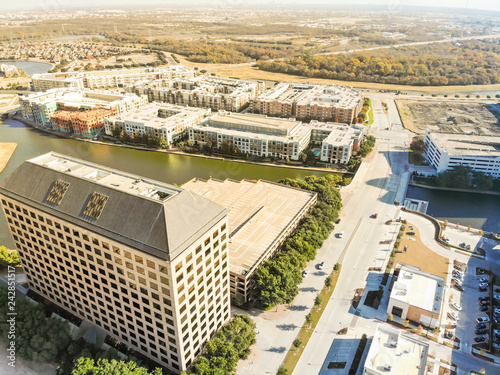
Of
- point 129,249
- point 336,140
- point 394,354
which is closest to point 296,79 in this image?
point 336,140

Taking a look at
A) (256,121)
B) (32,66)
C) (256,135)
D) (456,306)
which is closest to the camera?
(456,306)

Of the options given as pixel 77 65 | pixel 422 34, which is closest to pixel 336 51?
pixel 422 34

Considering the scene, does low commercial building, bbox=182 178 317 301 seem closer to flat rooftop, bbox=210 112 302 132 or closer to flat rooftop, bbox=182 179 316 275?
flat rooftop, bbox=182 179 316 275

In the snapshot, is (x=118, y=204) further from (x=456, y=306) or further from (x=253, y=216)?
(x=456, y=306)

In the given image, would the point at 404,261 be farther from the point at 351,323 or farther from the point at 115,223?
the point at 115,223

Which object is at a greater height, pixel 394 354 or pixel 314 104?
pixel 314 104

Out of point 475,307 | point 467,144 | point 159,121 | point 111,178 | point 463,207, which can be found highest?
point 111,178
